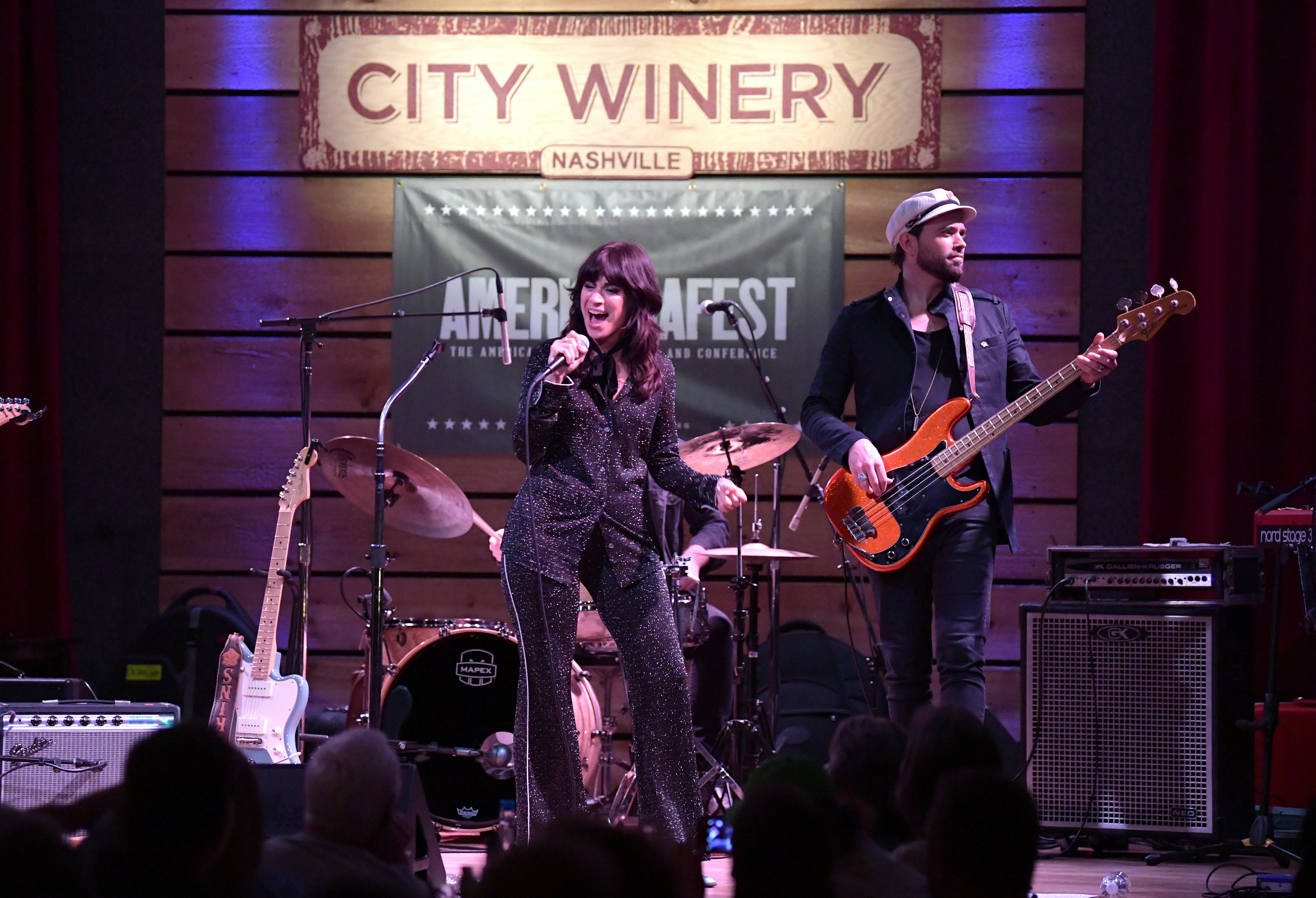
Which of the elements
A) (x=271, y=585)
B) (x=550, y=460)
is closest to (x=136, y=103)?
(x=271, y=585)

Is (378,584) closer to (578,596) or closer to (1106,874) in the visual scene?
(578,596)

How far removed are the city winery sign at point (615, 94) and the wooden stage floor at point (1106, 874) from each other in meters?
2.93

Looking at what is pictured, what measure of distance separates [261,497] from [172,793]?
14.6ft

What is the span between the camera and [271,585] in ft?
15.1

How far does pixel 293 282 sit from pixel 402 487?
1570mm

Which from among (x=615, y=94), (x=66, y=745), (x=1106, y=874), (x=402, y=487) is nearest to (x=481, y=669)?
(x=402, y=487)

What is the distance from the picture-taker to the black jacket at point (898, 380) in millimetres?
3902

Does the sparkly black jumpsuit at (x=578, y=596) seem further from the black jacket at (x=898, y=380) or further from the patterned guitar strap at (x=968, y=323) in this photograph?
the patterned guitar strap at (x=968, y=323)

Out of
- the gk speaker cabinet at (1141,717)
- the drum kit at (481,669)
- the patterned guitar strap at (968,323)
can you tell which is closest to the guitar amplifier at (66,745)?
the drum kit at (481,669)

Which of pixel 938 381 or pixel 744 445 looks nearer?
pixel 938 381

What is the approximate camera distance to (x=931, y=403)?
155 inches

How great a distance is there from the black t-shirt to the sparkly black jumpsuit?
867 mm

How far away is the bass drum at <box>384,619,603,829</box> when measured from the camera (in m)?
4.73

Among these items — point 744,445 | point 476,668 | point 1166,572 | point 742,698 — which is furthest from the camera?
point 476,668
